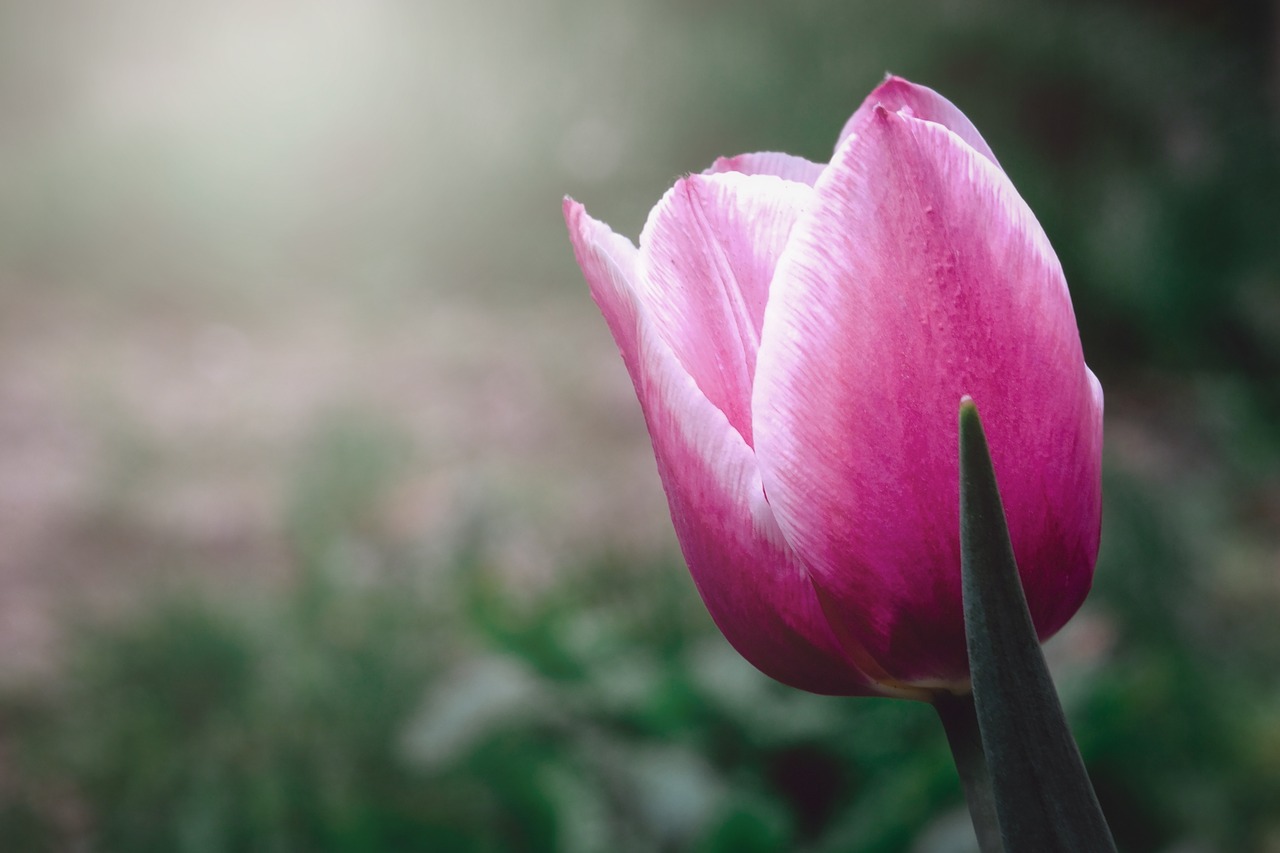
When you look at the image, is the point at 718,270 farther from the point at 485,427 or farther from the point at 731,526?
the point at 485,427

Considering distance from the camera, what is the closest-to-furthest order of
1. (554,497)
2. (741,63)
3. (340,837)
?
(340,837) → (554,497) → (741,63)

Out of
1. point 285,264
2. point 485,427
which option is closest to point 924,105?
point 485,427

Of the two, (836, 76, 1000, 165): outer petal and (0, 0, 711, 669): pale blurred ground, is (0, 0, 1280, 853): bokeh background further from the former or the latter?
(836, 76, 1000, 165): outer petal

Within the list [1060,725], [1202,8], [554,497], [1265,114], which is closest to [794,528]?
[1060,725]

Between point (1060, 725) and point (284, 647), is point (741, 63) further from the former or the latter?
point (1060, 725)

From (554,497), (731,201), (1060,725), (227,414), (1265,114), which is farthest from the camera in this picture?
(1265,114)

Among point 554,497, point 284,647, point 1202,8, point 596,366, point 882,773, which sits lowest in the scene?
point 882,773

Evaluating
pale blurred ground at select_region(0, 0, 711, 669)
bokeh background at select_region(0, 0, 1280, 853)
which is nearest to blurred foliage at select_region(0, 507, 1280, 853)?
bokeh background at select_region(0, 0, 1280, 853)

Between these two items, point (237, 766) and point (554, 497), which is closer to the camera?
point (237, 766)
